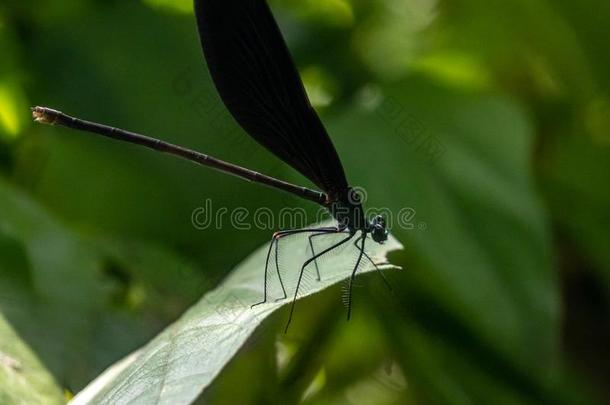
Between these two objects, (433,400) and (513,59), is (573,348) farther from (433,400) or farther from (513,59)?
(513,59)

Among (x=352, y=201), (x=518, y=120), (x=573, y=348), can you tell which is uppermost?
(x=352, y=201)

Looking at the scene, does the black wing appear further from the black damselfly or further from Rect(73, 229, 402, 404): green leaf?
Rect(73, 229, 402, 404): green leaf

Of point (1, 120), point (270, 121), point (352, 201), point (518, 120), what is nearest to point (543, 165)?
point (518, 120)

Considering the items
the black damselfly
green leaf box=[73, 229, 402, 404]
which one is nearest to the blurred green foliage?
the black damselfly

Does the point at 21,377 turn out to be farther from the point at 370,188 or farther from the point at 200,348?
the point at 370,188

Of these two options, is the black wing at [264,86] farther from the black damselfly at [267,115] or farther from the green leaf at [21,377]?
the green leaf at [21,377]

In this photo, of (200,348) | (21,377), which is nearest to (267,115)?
(21,377)
